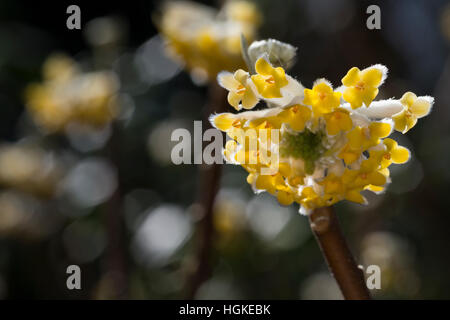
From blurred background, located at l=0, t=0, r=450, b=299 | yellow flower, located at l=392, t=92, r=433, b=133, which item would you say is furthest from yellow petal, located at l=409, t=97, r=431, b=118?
blurred background, located at l=0, t=0, r=450, b=299

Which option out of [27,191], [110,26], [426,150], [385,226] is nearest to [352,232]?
[385,226]

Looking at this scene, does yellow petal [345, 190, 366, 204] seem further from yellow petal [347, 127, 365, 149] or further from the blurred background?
the blurred background

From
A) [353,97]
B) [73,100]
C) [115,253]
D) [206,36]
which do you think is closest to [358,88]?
[353,97]

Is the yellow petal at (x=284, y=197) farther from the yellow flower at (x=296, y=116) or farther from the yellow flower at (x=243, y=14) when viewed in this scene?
the yellow flower at (x=243, y=14)

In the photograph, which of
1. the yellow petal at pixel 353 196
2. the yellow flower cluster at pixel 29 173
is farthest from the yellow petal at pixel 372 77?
the yellow flower cluster at pixel 29 173

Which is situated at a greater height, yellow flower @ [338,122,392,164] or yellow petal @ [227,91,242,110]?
yellow petal @ [227,91,242,110]

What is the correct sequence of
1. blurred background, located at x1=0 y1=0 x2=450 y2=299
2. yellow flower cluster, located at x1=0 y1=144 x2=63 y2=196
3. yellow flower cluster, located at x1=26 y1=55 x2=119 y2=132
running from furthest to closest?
yellow flower cluster, located at x1=0 y1=144 x2=63 y2=196
yellow flower cluster, located at x1=26 y1=55 x2=119 y2=132
blurred background, located at x1=0 y1=0 x2=450 y2=299
